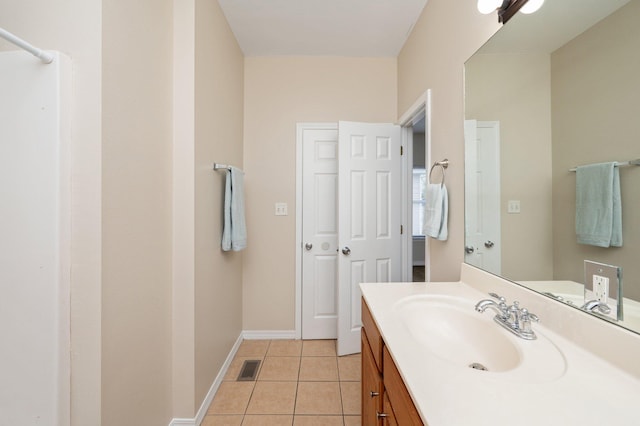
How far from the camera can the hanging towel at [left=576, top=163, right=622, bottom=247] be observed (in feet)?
2.11

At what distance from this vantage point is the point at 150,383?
1194 mm

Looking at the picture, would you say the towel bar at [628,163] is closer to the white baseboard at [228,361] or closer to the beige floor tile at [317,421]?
the beige floor tile at [317,421]

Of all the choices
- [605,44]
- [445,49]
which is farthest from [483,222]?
[445,49]

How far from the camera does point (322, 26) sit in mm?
1959

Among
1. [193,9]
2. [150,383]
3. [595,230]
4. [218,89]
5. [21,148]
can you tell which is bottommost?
[150,383]

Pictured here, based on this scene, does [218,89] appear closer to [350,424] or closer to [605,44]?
[605,44]

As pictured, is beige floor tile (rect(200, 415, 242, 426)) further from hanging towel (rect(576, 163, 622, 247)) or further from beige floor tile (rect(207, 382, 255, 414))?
hanging towel (rect(576, 163, 622, 247))

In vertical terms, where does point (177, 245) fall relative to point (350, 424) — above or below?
above

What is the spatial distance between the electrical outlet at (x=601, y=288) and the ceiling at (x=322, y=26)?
6.43 ft

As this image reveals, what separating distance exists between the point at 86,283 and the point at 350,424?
1509 mm

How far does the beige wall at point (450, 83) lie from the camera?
1.26m

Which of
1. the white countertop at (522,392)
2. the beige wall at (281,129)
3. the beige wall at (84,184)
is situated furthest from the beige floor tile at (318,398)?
the white countertop at (522,392)

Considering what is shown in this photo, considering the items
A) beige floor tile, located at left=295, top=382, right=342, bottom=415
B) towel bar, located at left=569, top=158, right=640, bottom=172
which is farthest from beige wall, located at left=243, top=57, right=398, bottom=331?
towel bar, located at left=569, top=158, right=640, bottom=172

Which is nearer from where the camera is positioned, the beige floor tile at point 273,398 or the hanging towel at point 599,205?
the hanging towel at point 599,205
